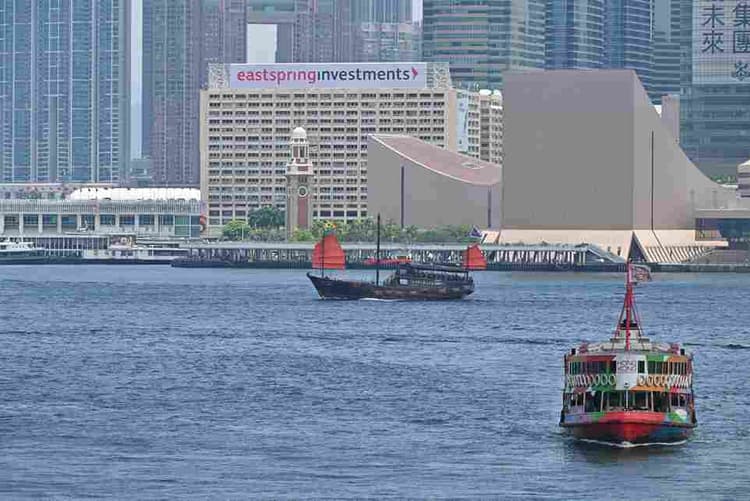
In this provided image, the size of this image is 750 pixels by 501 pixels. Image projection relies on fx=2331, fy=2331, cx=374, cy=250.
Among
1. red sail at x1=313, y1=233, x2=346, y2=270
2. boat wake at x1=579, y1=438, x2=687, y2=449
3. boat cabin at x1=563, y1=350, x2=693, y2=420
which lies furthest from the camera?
red sail at x1=313, y1=233, x2=346, y2=270

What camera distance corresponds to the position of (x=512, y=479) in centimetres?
5203

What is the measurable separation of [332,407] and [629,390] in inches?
499

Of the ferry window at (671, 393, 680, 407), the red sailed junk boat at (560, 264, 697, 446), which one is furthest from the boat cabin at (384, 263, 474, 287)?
the ferry window at (671, 393, 680, 407)

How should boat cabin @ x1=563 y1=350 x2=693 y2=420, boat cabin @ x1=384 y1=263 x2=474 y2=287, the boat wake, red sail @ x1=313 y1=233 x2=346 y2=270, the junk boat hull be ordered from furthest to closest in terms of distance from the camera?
red sail @ x1=313 y1=233 x2=346 y2=270 < boat cabin @ x1=384 y1=263 x2=474 y2=287 < the junk boat hull < the boat wake < boat cabin @ x1=563 y1=350 x2=693 y2=420

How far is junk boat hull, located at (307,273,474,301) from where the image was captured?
133875mm

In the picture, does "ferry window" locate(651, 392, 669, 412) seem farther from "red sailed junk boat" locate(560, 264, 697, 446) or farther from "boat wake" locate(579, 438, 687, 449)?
"boat wake" locate(579, 438, 687, 449)

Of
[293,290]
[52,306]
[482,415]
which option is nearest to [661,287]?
[293,290]

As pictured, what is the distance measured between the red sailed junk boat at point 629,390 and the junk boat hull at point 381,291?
255ft

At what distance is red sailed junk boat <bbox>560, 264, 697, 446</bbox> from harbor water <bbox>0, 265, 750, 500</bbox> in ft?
1.95

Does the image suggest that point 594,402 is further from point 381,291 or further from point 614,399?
point 381,291

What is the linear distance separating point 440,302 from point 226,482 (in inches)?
3171

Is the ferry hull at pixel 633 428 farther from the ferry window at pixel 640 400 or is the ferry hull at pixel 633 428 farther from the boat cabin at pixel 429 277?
the boat cabin at pixel 429 277

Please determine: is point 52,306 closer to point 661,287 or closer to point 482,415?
point 661,287

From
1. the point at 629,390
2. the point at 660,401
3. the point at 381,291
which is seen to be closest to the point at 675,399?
the point at 660,401
